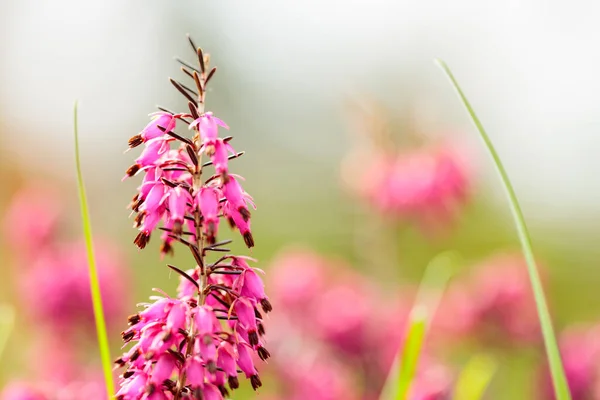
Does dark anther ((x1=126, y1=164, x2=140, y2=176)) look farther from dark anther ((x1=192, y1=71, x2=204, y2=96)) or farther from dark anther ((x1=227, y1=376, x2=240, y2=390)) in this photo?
dark anther ((x1=227, y1=376, x2=240, y2=390))

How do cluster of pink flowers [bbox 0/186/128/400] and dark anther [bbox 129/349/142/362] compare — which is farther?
cluster of pink flowers [bbox 0/186/128/400]

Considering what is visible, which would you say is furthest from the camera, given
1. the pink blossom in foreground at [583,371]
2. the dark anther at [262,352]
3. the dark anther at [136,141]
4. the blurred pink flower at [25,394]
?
the pink blossom in foreground at [583,371]

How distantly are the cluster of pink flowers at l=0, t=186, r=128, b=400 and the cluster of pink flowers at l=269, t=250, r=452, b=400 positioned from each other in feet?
2.82

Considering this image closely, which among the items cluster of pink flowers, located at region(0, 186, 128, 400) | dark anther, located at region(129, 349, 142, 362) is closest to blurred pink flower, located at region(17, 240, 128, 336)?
cluster of pink flowers, located at region(0, 186, 128, 400)

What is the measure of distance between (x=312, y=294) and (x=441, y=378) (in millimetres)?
1718

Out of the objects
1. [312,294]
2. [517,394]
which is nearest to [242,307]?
[312,294]

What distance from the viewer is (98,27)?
76.7 feet

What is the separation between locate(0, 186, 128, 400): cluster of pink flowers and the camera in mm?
3713

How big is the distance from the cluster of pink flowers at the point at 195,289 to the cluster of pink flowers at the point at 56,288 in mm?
2037

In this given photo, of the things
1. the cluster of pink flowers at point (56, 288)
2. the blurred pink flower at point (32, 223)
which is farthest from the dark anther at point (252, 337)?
the blurred pink flower at point (32, 223)

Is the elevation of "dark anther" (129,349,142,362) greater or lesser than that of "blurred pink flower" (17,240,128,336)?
lesser

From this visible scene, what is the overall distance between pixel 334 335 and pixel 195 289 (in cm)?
239

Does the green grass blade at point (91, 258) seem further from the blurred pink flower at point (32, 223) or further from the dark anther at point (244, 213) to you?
the blurred pink flower at point (32, 223)

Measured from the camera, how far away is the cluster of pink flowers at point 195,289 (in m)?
1.22
